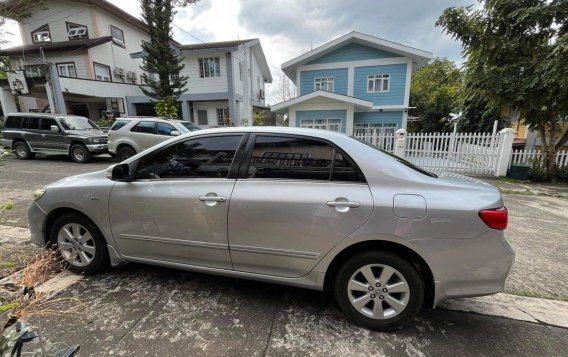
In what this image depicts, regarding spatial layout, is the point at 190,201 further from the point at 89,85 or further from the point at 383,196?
the point at 89,85

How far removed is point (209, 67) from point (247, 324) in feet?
59.2

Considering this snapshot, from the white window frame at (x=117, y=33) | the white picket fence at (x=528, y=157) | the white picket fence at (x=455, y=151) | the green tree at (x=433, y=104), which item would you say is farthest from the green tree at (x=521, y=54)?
the white window frame at (x=117, y=33)

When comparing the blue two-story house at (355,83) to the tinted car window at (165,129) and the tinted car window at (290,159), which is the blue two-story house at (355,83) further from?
the tinted car window at (290,159)

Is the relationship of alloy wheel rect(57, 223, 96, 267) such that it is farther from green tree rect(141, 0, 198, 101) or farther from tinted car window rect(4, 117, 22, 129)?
green tree rect(141, 0, 198, 101)

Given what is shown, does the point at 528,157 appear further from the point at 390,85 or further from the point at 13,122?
the point at 13,122

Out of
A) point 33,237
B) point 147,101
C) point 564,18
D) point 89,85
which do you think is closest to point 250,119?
point 147,101

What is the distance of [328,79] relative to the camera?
15.7 m

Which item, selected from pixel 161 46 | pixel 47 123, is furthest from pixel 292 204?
pixel 161 46

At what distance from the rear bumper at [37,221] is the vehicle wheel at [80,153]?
8.86m

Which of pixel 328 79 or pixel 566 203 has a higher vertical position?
pixel 328 79

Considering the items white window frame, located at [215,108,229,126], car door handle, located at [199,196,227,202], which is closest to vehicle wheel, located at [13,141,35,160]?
white window frame, located at [215,108,229,126]

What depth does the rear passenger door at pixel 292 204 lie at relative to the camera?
2.09m

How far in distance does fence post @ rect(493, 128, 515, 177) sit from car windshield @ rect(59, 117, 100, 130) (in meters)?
15.1

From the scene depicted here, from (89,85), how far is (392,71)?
17.3 m
